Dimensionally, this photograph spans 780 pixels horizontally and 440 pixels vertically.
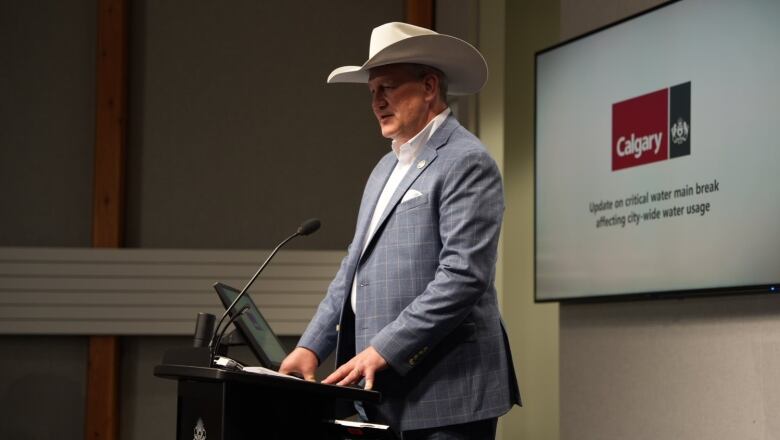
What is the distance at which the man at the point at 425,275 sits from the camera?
212 cm

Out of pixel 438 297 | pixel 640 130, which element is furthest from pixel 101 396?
pixel 438 297

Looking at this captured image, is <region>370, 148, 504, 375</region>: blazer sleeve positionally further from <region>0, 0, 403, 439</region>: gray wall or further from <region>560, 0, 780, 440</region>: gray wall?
<region>0, 0, 403, 439</region>: gray wall

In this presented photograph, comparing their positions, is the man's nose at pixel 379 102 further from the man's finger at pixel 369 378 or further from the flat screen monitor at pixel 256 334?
the flat screen monitor at pixel 256 334

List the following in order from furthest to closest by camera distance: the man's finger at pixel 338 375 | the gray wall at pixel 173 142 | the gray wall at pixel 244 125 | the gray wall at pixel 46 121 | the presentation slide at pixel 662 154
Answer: the gray wall at pixel 244 125
the gray wall at pixel 46 121
the gray wall at pixel 173 142
the presentation slide at pixel 662 154
the man's finger at pixel 338 375

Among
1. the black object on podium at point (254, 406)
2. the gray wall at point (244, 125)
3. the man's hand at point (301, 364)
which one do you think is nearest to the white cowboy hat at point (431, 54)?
the man's hand at point (301, 364)

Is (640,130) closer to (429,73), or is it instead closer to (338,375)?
(429,73)

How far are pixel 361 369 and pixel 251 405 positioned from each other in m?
0.29

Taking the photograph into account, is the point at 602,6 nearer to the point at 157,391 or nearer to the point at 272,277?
the point at 272,277

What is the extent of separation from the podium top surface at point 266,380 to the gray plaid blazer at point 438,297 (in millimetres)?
201

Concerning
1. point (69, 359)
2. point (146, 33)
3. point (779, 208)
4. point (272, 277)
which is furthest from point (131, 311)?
point (779, 208)

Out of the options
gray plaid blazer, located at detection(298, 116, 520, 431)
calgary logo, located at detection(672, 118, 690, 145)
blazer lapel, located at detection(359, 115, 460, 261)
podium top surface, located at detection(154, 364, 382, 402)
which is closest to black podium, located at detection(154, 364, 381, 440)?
podium top surface, located at detection(154, 364, 382, 402)

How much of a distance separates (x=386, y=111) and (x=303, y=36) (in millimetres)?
→ 3173

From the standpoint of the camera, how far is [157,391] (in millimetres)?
5117

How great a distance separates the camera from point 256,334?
10.8ft
